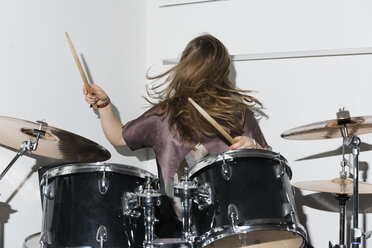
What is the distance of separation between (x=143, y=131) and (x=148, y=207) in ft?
2.37

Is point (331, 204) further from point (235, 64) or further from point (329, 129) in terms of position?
point (235, 64)

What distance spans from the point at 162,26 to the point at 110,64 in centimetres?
59

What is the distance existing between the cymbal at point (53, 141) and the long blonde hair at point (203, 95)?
1.34 ft

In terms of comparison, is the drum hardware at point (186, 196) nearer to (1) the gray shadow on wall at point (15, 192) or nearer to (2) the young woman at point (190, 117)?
(2) the young woman at point (190, 117)

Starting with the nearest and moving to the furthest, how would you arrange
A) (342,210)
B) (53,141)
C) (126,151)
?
(53,141), (342,210), (126,151)

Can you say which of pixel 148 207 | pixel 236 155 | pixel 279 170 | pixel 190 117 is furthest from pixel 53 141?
pixel 279 170

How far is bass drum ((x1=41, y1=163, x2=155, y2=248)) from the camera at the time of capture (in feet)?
5.84

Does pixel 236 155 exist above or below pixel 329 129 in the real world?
below

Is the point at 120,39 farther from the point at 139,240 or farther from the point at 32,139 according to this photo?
the point at 139,240

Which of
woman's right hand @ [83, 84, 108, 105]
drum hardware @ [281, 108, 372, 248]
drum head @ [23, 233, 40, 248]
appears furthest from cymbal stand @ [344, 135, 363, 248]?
drum head @ [23, 233, 40, 248]

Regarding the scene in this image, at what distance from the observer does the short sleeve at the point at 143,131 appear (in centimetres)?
246

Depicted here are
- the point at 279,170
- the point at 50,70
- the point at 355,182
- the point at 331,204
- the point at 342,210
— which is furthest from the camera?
the point at 331,204

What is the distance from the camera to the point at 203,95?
2402mm

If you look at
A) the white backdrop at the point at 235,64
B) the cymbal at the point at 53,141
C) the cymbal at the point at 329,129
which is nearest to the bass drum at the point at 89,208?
the cymbal at the point at 53,141
